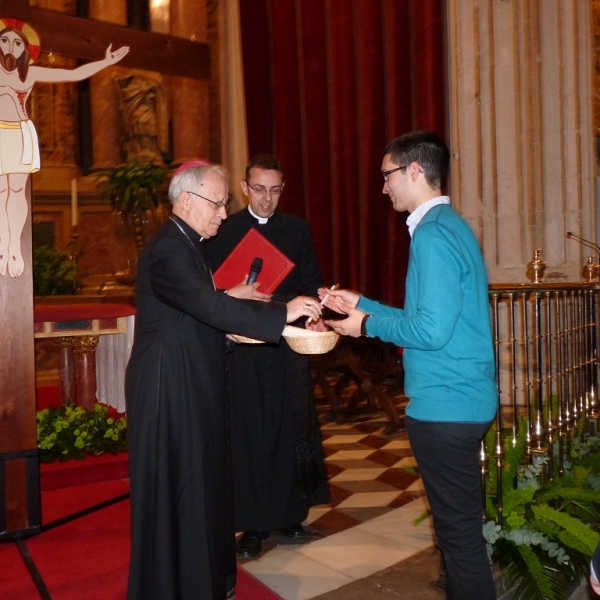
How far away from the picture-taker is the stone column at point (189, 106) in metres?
7.88

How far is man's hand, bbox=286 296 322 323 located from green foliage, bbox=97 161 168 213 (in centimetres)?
296

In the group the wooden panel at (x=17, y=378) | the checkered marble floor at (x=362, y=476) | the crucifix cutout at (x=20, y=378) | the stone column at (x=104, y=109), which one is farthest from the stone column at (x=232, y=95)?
the wooden panel at (x=17, y=378)

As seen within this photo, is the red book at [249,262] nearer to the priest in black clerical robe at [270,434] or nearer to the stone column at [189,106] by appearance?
the priest in black clerical robe at [270,434]

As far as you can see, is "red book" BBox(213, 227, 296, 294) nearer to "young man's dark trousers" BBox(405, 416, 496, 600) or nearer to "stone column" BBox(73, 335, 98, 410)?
"young man's dark trousers" BBox(405, 416, 496, 600)

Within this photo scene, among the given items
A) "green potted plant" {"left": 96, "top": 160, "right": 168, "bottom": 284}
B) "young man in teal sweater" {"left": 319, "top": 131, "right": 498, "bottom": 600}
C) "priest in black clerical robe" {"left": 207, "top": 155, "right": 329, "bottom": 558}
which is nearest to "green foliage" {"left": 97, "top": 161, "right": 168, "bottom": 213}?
"green potted plant" {"left": 96, "top": 160, "right": 168, "bottom": 284}

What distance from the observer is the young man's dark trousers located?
2.03 metres

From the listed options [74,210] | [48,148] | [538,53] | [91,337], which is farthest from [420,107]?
[48,148]

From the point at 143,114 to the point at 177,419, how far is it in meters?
6.06

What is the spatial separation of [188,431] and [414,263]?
35.3 inches

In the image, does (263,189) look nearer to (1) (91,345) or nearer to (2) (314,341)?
(2) (314,341)

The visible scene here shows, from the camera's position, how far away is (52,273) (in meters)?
5.29

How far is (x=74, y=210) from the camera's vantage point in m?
5.16

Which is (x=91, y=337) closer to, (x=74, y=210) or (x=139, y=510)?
(x=74, y=210)

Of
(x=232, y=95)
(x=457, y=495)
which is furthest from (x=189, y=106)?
(x=457, y=495)
